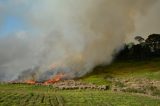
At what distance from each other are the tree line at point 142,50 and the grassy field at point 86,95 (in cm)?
560

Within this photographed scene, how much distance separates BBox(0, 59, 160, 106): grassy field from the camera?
4338 centimetres

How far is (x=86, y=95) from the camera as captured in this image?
53.7m

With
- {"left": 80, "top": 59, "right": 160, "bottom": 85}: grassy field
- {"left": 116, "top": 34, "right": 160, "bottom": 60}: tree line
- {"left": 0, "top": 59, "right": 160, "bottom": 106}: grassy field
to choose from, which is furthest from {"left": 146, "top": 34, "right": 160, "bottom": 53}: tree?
{"left": 0, "top": 59, "right": 160, "bottom": 106}: grassy field

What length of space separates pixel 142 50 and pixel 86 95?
88435 mm

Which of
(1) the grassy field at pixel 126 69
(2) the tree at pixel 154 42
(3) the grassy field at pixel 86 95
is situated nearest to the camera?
(3) the grassy field at pixel 86 95

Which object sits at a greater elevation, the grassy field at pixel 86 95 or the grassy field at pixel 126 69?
the grassy field at pixel 126 69

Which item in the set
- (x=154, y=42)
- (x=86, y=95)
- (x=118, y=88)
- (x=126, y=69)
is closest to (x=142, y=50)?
(x=154, y=42)

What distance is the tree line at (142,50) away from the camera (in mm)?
135688

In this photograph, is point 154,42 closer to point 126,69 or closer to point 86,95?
point 126,69

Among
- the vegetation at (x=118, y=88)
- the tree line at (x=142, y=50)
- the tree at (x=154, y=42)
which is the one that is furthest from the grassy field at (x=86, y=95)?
the tree at (x=154, y=42)

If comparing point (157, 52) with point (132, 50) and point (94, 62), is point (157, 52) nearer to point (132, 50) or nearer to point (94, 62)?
point (132, 50)

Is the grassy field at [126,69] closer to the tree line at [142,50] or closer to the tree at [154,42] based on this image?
the tree line at [142,50]

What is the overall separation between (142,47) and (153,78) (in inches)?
2115

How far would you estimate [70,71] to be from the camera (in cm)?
10388
